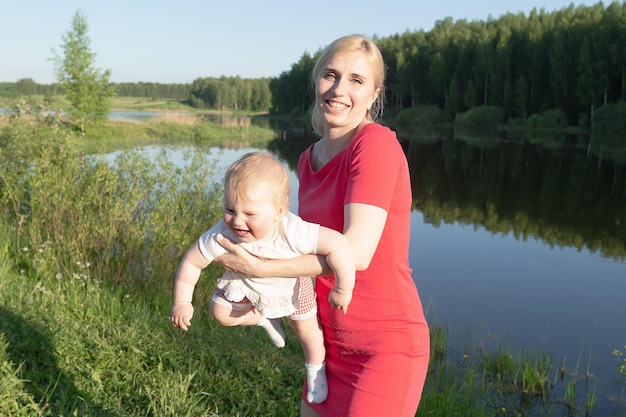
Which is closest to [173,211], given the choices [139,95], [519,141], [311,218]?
[311,218]

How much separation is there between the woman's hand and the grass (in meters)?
1.97

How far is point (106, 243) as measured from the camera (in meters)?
6.15

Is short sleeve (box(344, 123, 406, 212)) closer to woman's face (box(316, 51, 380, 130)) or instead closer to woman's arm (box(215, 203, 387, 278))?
woman's arm (box(215, 203, 387, 278))

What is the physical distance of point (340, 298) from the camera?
1.80m

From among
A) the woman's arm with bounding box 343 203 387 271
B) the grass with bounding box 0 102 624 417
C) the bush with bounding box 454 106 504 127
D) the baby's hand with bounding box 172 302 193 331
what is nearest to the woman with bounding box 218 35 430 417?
the woman's arm with bounding box 343 203 387 271

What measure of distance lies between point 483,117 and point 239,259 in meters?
51.7

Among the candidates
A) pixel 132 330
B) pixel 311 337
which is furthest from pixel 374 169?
pixel 132 330

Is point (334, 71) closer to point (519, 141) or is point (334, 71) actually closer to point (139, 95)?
point (519, 141)

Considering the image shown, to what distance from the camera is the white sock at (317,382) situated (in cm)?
211

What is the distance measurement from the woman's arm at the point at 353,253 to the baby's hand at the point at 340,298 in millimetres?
67

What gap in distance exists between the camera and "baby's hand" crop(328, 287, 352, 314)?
1.78 m

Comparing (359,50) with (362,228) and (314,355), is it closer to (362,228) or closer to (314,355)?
(362,228)

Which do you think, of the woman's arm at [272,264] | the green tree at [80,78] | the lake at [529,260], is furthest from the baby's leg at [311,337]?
the green tree at [80,78]

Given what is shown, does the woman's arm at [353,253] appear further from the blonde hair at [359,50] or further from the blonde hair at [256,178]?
the blonde hair at [359,50]
